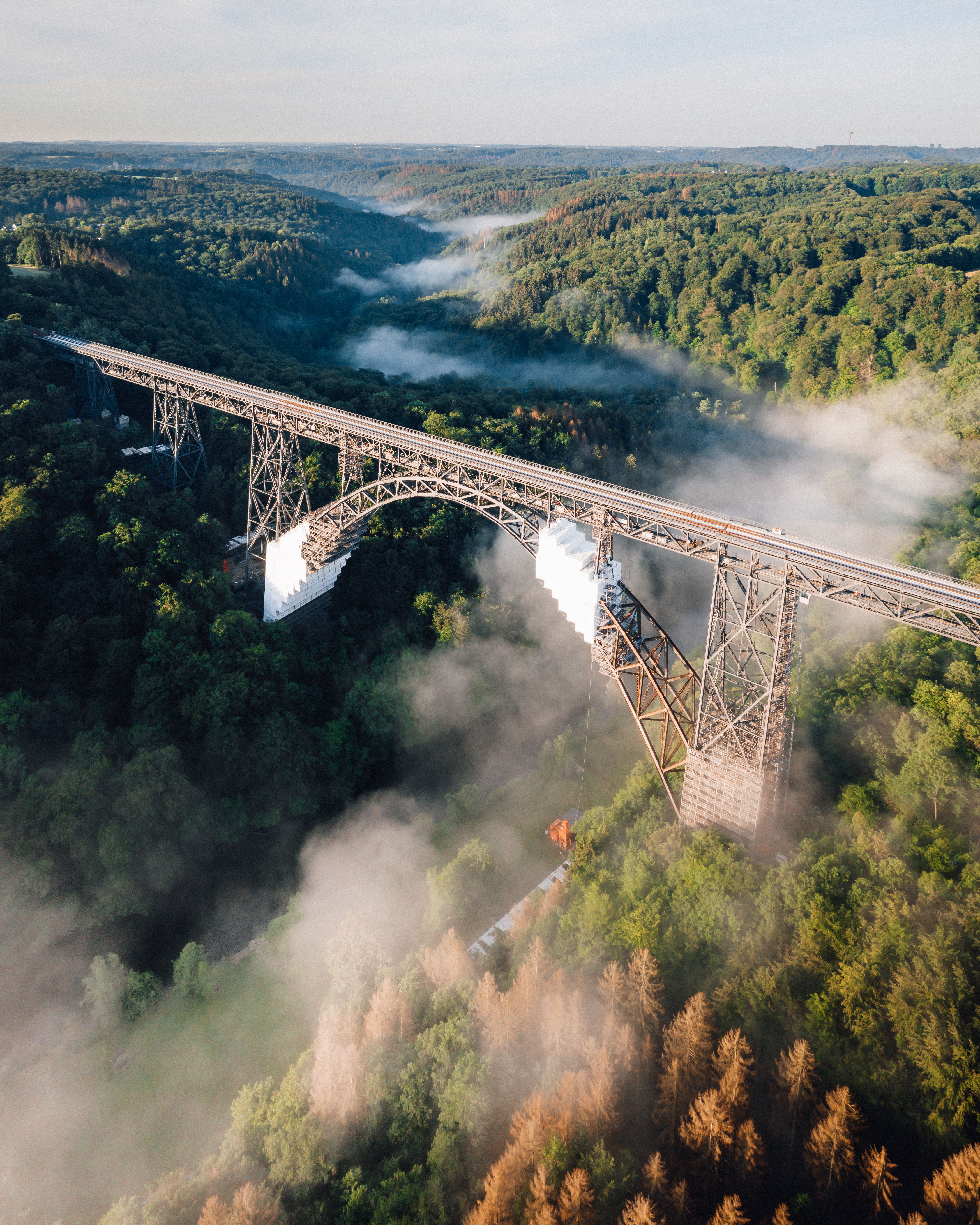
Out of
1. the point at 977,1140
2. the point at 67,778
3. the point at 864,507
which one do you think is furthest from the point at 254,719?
the point at 864,507

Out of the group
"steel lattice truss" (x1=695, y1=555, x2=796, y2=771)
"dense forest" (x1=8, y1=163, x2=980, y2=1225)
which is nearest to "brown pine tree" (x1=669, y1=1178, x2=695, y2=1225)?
"dense forest" (x1=8, y1=163, x2=980, y2=1225)

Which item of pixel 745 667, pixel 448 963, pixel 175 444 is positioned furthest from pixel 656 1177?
pixel 175 444

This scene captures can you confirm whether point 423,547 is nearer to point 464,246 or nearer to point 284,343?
point 284,343

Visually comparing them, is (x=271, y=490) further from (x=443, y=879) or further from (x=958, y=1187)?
(x=958, y=1187)

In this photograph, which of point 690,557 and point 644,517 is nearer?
point 644,517

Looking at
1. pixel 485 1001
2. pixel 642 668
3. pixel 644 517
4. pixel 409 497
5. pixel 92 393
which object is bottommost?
pixel 485 1001

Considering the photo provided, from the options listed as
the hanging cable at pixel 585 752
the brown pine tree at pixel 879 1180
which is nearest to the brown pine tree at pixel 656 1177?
the brown pine tree at pixel 879 1180
